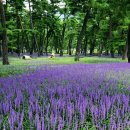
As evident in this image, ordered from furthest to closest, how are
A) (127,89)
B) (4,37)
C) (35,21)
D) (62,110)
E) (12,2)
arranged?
(35,21) → (12,2) → (4,37) → (127,89) → (62,110)

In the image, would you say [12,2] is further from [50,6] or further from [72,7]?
[72,7]

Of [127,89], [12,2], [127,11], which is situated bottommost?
[127,89]

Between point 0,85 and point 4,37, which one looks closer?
point 0,85

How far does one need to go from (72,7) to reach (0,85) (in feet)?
86.4

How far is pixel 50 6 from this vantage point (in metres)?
58.3

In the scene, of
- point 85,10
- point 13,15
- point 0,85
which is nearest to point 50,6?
point 13,15

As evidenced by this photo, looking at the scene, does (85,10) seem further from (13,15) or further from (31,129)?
(31,129)

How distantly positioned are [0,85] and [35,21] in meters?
56.3

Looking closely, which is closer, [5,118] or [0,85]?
[5,118]

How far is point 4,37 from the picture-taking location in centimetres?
2628

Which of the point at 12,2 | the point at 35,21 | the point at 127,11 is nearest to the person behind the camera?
the point at 127,11

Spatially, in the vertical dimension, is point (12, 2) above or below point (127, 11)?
above

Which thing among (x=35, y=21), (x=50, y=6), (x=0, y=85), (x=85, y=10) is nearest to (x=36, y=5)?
(x=50, y=6)

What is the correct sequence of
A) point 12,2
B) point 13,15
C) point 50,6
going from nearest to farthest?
point 12,2
point 13,15
point 50,6
